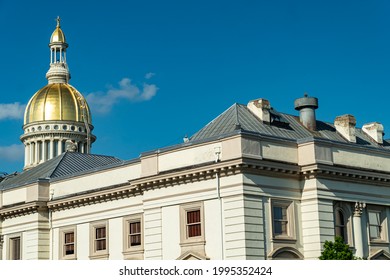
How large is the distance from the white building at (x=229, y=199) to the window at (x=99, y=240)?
0.06 m

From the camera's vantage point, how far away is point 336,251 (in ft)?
129

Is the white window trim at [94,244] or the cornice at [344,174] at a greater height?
the cornice at [344,174]

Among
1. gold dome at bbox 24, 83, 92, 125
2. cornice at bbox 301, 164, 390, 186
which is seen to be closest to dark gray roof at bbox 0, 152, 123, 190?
cornice at bbox 301, 164, 390, 186

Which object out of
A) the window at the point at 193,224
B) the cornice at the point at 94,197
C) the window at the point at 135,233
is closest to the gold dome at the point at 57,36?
the cornice at the point at 94,197

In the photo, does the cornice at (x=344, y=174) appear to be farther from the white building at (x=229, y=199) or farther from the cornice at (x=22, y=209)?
the cornice at (x=22, y=209)

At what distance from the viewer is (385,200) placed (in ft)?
150

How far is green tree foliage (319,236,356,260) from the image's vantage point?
38.8 metres

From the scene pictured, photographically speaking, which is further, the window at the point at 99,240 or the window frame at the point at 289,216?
the window at the point at 99,240

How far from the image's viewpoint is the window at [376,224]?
147 ft

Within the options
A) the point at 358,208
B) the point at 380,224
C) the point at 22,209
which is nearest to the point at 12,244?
the point at 22,209

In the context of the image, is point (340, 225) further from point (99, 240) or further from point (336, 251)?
point (99, 240)

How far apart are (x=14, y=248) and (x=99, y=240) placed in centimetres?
799

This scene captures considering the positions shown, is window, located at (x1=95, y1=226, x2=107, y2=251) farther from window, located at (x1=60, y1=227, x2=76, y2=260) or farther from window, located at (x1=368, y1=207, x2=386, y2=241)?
window, located at (x1=368, y1=207, x2=386, y2=241)

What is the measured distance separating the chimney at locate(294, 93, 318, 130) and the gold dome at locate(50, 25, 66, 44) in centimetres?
5870
